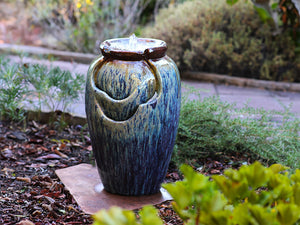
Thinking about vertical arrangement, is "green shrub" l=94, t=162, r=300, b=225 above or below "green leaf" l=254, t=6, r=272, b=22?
below

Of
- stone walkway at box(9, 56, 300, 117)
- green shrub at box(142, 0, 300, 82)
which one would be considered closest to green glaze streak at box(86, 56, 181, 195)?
stone walkway at box(9, 56, 300, 117)

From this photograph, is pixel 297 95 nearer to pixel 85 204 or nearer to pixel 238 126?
pixel 238 126

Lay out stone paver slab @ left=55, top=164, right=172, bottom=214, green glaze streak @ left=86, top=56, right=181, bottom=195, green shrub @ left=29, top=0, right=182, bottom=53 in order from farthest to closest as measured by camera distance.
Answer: green shrub @ left=29, top=0, right=182, bottom=53 → stone paver slab @ left=55, top=164, right=172, bottom=214 → green glaze streak @ left=86, top=56, right=181, bottom=195

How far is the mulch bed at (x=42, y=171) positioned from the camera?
2.54 metres

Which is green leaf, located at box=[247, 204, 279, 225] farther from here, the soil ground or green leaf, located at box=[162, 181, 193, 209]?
the soil ground

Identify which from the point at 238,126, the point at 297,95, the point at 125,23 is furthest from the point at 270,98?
the point at 125,23

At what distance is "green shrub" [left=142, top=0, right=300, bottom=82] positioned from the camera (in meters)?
5.85

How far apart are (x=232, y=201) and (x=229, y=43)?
4.53 m

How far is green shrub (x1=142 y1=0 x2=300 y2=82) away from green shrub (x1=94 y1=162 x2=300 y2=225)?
4.40m

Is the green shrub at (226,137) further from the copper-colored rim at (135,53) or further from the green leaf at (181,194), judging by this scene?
the green leaf at (181,194)

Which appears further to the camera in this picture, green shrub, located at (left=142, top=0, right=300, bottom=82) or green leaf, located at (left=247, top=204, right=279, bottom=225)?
green shrub, located at (left=142, top=0, right=300, bottom=82)

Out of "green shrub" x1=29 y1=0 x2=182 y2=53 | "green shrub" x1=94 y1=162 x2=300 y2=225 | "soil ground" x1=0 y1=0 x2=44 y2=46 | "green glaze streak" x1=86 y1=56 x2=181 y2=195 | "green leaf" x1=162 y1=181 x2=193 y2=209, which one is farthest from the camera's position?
"soil ground" x1=0 y1=0 x2=44 y2=46

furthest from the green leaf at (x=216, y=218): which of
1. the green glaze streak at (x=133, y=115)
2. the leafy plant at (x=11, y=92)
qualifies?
the leafy plant at (x=11, y=92)

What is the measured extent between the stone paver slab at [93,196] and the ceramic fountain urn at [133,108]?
131mm
